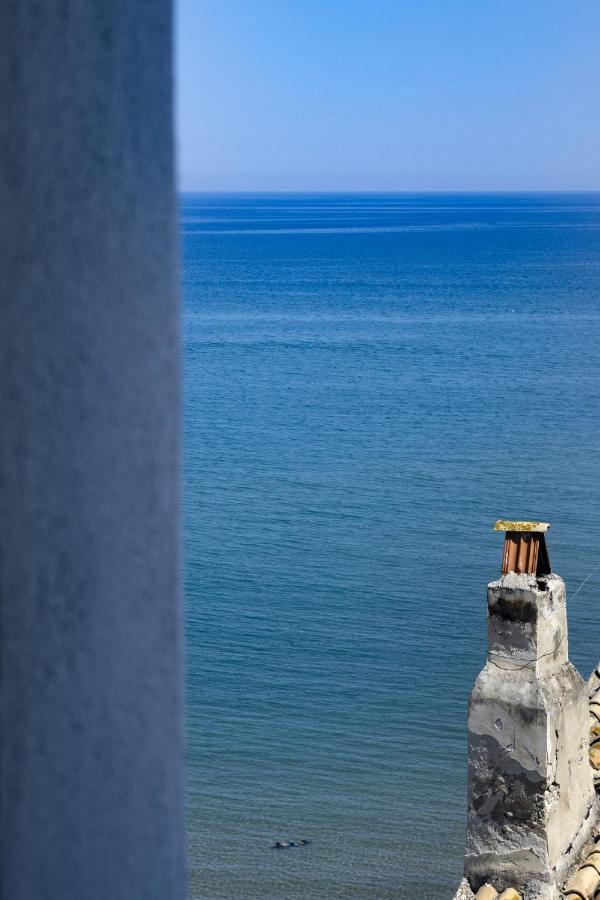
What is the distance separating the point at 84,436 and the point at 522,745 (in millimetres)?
7547

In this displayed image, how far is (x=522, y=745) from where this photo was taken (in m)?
7.86

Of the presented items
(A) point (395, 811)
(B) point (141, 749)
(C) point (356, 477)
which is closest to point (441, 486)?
(C) point (356, 477)

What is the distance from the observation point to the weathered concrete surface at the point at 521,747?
25.5 feet

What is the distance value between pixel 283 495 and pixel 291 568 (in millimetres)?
5687

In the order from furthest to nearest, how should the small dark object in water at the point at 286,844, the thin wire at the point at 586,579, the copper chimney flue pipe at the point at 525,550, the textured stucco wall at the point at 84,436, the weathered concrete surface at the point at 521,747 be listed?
the thin wire at the point at 586,579
the small dark object in water at the point at 286,844
the copper chimney flue pipe at the point at 525,550
the weathered concrete surface at the point at 521,747
the textured stucco wall at the point at 84,436

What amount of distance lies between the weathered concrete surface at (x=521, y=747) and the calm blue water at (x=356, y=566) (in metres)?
7.77

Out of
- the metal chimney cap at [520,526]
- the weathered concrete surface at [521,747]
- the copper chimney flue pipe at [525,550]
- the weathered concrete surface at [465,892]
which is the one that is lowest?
the weathered concrete surface at [465,892]

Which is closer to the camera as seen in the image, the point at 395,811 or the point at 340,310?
the point at 395,811

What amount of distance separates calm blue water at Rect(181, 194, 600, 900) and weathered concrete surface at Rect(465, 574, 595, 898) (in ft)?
25.5

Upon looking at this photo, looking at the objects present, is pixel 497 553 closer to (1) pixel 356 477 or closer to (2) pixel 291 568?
(2) pixel 291 568

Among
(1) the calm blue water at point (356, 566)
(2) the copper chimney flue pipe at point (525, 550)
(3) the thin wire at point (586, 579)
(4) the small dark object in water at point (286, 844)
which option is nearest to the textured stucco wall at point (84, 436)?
(2) the copper chimney flue pipe at point (525, 550)

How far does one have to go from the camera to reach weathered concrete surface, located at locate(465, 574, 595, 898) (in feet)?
25.5

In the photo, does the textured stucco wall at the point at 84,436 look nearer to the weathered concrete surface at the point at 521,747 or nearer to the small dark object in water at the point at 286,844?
the weathered concrete surface at the point at 521,747

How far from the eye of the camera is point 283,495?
32.0 metres
